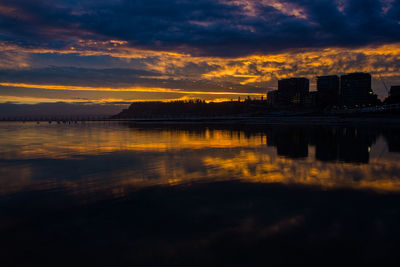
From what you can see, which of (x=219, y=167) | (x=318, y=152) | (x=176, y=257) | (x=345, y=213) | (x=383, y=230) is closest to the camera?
(x=176, y=257)

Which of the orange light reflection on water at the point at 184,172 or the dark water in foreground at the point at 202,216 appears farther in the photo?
A: the orange light reflection on water at the point at 184,172

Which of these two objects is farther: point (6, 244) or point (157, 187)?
point (157, 187)

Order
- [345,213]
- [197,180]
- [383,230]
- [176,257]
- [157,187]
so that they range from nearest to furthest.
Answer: [176,257] → [383,230] → [345,213] → [157,187] → [197,180]

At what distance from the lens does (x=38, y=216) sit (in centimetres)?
884

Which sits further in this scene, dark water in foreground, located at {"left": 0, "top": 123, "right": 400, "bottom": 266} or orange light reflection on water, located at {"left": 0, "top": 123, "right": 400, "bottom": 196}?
orange light reflection on water, located at {"left": 0, "top": 123, "right": 400, "bottom": 196}

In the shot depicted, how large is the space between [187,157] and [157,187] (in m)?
8.11

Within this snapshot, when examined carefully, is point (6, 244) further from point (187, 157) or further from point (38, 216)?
point (187, 157)

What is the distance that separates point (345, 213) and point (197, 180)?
6.50 meters

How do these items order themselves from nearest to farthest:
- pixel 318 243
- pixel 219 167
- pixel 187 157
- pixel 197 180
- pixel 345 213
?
pixel 318 243 < pixel 345 213 < pixel 197 180 < pixel 219 167 < pixel 187 157

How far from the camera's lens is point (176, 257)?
6371mm

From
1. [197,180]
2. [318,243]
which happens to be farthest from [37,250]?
[197,180]

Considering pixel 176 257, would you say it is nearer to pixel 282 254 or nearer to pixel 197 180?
pixel 282 254

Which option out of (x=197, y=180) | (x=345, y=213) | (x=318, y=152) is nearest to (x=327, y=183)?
(x=345, y=213)

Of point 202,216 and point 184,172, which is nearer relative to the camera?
point 202,216
